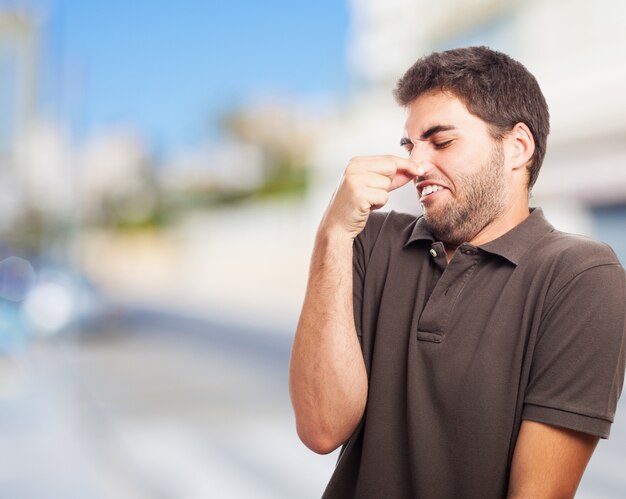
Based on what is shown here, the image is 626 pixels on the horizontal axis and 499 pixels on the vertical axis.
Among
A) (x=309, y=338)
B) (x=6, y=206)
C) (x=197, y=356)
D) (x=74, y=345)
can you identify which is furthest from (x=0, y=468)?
(x=6, y=206)

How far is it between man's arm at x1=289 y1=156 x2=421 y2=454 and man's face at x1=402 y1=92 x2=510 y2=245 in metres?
0.05

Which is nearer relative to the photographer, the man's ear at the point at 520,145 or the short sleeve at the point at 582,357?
the short sleeve at the point at 582,357

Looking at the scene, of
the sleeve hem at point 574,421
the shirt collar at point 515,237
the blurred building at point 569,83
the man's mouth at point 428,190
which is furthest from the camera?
the blurred building at point 569,83

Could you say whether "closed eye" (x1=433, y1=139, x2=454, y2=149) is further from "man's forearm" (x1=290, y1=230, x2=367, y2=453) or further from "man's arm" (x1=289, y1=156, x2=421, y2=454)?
"man's forearm" (x1=290, y1=230, x2=367, y2=453)

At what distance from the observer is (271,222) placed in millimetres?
30750

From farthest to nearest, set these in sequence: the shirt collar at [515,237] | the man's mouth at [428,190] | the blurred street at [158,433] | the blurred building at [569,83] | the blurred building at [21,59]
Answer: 1. the blurred building at [21,59]
2. the blurred building at [569,83]
3. the blurred street at [158,433]
4. the man's mouth at [428,190]
5. the shirt collar at [515,237]

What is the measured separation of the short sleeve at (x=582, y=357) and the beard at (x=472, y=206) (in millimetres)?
271

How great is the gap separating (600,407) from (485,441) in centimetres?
22

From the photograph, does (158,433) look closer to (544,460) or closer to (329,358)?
(329,358)

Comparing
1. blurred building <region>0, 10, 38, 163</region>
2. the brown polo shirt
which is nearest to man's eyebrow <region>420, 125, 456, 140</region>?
the brown polo shirt

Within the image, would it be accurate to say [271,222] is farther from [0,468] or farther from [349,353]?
[349,353]

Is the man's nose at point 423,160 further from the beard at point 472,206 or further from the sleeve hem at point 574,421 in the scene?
the sleeve hem at point 574,421

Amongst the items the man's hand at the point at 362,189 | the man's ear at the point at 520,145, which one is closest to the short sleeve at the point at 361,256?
A: the man's hand at the point at 362,189

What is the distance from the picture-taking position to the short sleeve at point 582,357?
1.61 meters
